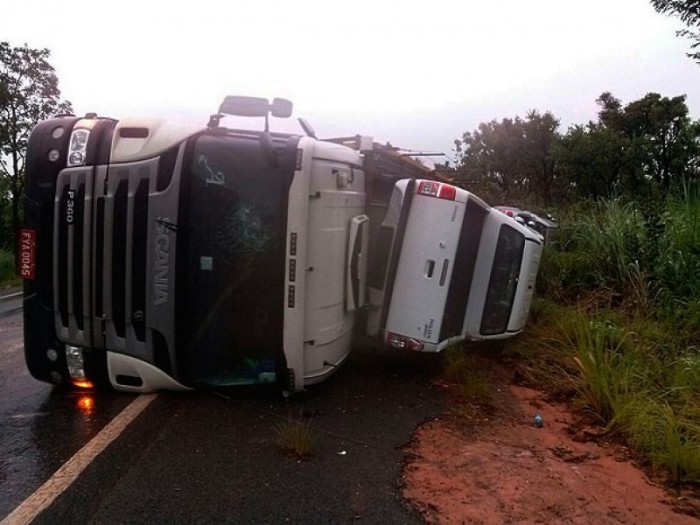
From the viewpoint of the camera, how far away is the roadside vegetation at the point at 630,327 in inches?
145

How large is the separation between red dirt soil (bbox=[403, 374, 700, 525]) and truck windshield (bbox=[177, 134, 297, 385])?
51.0 inches

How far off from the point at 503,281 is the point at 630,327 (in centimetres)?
186

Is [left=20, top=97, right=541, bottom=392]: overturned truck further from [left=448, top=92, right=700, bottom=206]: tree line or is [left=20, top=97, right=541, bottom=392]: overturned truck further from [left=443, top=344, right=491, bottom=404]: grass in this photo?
[left=448, top=92, right=700, bottom=206]: tree line

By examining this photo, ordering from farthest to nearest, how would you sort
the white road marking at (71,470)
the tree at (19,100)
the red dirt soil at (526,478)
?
the tree at (19,100)
the red dirt soil at (526,478)
the white road marking at (71,470)

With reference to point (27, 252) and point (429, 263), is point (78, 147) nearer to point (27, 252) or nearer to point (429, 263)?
point (27, 252)

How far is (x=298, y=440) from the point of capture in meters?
3.25

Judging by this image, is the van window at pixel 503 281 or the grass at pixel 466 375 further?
the van window at pixel 503 281

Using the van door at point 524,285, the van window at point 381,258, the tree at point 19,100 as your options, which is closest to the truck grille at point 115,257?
the van window at point 381,258

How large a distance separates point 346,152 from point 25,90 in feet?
61.2

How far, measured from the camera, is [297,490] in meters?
2.84

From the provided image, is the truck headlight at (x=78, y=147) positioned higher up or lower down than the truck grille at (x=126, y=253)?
higher up

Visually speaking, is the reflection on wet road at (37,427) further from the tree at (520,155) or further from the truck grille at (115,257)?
the tree at (520,155)

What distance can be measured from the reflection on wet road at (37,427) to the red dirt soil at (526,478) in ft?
6.66

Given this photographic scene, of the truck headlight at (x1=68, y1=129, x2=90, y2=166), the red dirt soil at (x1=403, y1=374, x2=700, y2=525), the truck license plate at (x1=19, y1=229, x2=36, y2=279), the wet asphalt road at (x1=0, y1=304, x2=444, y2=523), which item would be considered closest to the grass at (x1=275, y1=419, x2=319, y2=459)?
the wet asphalt road at (x1=0, y1=304, x2=444, y2=523)
